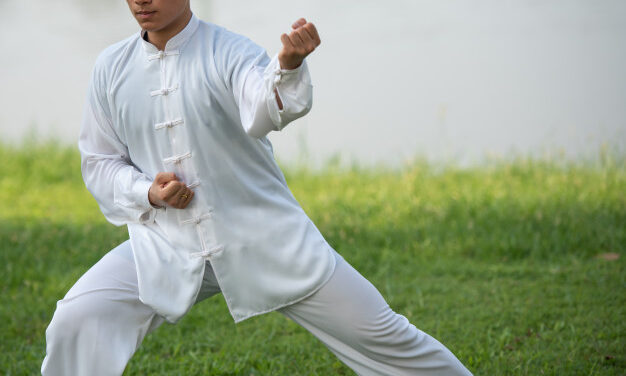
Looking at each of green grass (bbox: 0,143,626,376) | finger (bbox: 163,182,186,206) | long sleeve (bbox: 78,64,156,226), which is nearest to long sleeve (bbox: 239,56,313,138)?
finger (bbox: 163,182,186,206)

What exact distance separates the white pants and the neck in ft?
2.35

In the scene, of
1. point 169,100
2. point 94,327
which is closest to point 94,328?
point 94,327

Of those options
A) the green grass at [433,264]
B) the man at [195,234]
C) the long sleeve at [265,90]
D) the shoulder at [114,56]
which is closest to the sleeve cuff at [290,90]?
the long sleeve at [265,90]

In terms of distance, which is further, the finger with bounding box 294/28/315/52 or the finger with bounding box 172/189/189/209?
the finger with bounding box 172/189/189/209

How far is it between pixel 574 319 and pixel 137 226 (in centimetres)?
271

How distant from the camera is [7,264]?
5832mm

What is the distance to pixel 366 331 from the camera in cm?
272

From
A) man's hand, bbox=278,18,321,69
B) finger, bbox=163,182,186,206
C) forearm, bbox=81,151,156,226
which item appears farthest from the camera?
forearm, bbox=81,151,156,226

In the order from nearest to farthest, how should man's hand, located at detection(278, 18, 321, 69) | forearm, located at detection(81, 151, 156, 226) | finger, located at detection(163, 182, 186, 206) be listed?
man's hand, located at detection(278, 18, 321, 69)
finger, located at detection(163, 182, 186, 206)
forearm, located at detection(81, 151, 156, 226)

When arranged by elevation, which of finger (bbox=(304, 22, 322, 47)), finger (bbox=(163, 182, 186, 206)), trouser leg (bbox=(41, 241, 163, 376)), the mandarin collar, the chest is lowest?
trouser leg (bbox=(41, 241, 163, 376))

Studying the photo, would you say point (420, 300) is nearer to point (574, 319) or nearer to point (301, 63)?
point (574, 319)

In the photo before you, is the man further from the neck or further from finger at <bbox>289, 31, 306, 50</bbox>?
finger at <bbox>289, 31, 306, 50</bbox>

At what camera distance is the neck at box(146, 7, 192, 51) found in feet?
9.02

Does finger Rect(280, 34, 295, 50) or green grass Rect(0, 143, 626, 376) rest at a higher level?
finger Rect(280, 34, 295, 50)
